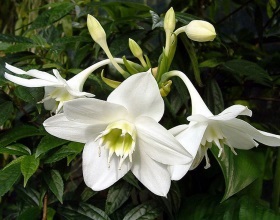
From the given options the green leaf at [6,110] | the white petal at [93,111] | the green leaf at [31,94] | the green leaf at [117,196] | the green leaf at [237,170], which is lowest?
the green leaf at [117,196]

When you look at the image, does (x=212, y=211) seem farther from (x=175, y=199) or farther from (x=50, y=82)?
(x=50, y=82)

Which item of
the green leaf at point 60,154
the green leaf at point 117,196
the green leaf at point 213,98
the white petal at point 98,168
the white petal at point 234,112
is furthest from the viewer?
the green leaf at point 213,98

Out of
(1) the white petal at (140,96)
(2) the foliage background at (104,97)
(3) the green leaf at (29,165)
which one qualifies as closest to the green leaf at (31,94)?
(2) the foliage background at (104,97)

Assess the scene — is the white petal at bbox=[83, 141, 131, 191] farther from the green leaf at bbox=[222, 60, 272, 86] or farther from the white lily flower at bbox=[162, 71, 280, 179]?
the green leaf at bbox=[222, 60, 272, 86]

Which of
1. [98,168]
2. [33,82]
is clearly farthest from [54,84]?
[98,168]

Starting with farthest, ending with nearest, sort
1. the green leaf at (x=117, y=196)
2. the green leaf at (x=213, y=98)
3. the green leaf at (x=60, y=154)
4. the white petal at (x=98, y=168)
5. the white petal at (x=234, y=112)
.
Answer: the green leaf at (x=213, y=98)
the green leaf at (x=117, y=196)
the green leaf at (x=60, y=154)
the white petal at (x=98, y=168)
the white petal at (x=234, y=112)

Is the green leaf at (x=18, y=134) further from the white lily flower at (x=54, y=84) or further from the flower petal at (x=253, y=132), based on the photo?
the flower petal at (x=253, y=132)

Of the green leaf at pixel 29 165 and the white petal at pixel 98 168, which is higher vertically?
the white petal at pixel 98 168
